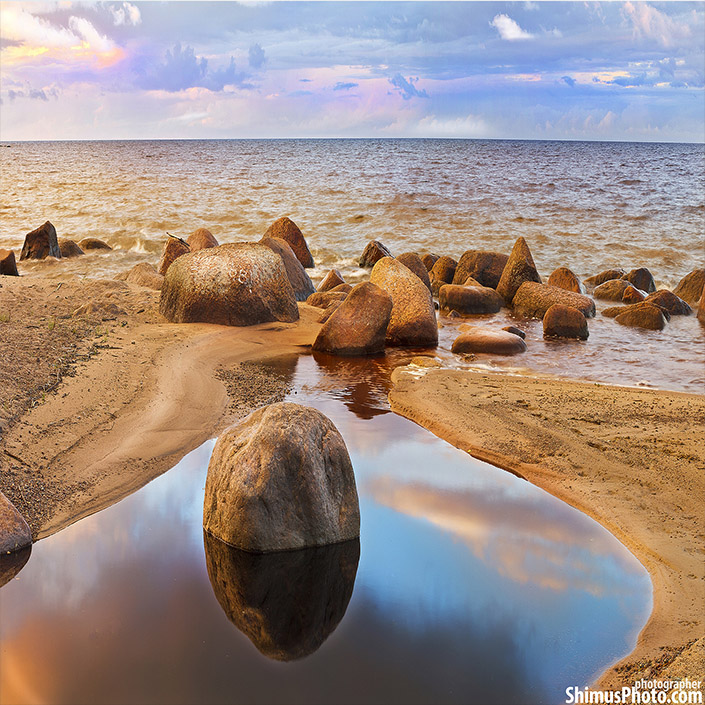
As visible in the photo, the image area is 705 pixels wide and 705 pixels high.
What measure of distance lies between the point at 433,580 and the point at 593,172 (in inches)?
2074

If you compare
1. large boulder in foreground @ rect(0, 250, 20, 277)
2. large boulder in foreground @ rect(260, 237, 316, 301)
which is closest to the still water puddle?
large boulder in foreground @ rect(260, 237, 316, 301)

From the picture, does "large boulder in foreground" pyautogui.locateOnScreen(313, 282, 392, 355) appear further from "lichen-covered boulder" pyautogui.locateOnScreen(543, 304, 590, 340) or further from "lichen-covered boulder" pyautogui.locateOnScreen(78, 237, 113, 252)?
"lichen-covered boulder" pyautogui.locateOnScreen(78, 237, 113, 252)

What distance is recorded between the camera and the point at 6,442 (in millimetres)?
5699

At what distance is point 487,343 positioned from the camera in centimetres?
983

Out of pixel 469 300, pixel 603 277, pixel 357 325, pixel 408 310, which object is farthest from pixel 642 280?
pixel 357 325

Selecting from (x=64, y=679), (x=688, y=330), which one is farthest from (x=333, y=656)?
(x=688, y=330)

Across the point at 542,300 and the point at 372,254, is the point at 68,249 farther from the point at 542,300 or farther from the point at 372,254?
the point at 542,300

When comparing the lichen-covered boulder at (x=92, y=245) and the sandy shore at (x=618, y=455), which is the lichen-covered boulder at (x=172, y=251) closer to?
the lichen-covered boulder at (x=92, y=245)

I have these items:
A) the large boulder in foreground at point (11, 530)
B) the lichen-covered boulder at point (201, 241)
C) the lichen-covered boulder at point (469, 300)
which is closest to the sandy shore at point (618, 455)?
the large boulder in foreground at point (11, 530)

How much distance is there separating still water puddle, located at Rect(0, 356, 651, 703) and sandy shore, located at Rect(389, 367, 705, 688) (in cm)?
16

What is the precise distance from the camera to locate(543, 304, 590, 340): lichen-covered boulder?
439 inches

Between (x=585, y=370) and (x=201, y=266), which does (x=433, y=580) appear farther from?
(x=201, y=266)

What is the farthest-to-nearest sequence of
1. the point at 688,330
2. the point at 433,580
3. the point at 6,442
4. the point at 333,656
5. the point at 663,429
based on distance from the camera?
the point at 688,330
the point at 663,429
the point at 6,442
the point at 433,580
the point at 333,656

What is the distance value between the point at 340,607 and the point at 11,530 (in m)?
2.11
